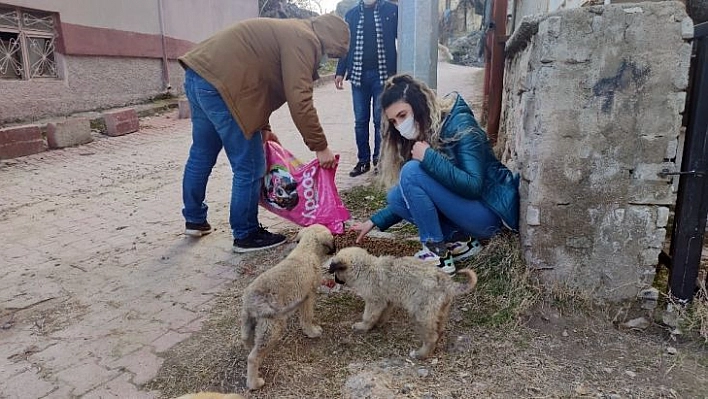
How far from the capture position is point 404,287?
254 centimetres

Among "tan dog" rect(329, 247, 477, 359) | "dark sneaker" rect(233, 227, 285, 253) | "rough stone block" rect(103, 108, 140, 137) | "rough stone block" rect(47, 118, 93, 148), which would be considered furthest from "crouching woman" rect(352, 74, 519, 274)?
"rough stone block" rect(103, 108, 140, 137)

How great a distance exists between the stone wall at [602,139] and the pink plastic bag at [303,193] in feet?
5.04

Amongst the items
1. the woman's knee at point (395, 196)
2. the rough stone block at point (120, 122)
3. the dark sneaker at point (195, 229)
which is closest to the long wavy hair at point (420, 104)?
the woman's knee at point (395, 196)

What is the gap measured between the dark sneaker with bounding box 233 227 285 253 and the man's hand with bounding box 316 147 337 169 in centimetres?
69

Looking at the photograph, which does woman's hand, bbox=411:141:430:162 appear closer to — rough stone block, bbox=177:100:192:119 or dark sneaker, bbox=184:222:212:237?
dark sneaker, bbox=184:222:212:237

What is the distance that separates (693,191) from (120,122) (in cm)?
900

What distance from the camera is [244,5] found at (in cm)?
1579

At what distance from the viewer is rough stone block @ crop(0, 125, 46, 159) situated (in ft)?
24.2

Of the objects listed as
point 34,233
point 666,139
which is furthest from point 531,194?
point 34,233

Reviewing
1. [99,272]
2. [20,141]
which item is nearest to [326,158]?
[99,272]

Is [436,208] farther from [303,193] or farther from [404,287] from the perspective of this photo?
[303,193]

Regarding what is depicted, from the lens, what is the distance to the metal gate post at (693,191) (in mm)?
2574

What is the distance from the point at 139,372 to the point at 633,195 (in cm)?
268

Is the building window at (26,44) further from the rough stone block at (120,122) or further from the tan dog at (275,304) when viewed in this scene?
the tan dog at (275,304)
